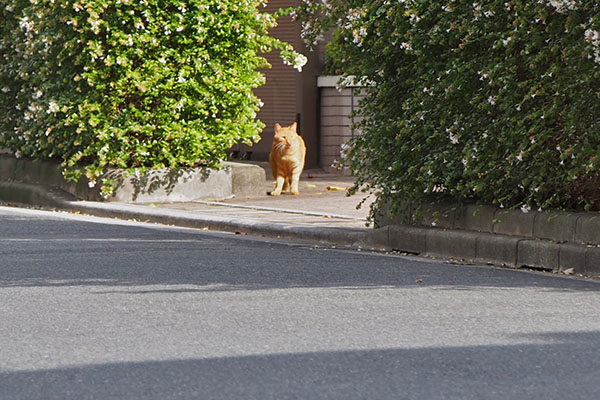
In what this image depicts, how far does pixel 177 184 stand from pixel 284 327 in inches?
365

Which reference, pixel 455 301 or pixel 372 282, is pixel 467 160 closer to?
pixel 372 282

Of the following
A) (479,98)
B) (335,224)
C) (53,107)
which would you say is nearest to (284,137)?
(53,107)

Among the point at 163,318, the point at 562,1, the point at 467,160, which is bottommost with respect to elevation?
the point at 163,318

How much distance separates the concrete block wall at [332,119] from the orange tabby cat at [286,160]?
14.6 feet

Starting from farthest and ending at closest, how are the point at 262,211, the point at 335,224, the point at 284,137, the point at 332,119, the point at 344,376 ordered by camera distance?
1. the point at 332,119
2. the point at 284,137
3. the point at 262,211
4. the point at 335,224
5. the point at 344,376

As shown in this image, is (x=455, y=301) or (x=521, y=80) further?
(x=521, y=80)

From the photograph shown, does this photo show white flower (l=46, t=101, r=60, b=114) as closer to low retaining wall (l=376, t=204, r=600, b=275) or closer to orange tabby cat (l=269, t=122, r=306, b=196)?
orange tabby cat (l=269, t=122, r=306, b=196)

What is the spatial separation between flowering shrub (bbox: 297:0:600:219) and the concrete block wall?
9501mm

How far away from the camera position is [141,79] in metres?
16.4

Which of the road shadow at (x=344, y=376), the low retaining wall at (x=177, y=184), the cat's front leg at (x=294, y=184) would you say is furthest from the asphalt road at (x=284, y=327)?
the cat's front leg at (x=294, y=184)

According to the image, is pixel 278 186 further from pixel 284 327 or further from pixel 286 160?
pixel 284 327

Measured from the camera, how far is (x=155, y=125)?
1666 centimetres

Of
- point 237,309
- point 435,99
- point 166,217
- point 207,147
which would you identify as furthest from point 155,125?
point 237,309

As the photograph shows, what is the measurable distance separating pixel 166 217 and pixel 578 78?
240 inches
